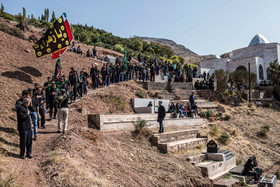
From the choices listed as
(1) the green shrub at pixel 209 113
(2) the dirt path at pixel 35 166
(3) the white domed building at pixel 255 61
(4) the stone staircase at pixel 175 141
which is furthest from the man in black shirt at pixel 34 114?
(3) the white domed building at pixel 255 61

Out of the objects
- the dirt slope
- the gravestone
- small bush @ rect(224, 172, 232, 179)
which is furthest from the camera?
the dirt slope

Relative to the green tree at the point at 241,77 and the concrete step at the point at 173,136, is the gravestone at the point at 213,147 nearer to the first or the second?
the concrete step at the point at 173,136

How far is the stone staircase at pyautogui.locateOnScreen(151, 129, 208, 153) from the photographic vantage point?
34.0ft

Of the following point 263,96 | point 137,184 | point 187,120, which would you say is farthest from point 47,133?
point 263,96

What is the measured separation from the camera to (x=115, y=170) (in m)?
7.02

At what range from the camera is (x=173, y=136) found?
12.1m

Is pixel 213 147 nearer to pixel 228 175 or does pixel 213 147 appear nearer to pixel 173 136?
pixel 228 175

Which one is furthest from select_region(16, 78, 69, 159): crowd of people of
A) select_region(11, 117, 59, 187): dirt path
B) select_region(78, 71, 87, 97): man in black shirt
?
select_region(78, 71, 87, 97): man in black shirt

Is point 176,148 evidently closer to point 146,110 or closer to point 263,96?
point 146,110

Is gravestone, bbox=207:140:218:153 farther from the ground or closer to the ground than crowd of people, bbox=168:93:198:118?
closer to the ground

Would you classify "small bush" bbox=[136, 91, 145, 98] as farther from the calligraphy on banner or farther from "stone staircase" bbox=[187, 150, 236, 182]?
"stone staircase" bbox=[187, 150, 236, 182]

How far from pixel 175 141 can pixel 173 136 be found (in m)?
0.26

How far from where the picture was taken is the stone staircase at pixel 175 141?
34.0 ft

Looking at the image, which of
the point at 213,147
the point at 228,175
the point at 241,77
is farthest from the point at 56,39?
the point at 241,77
